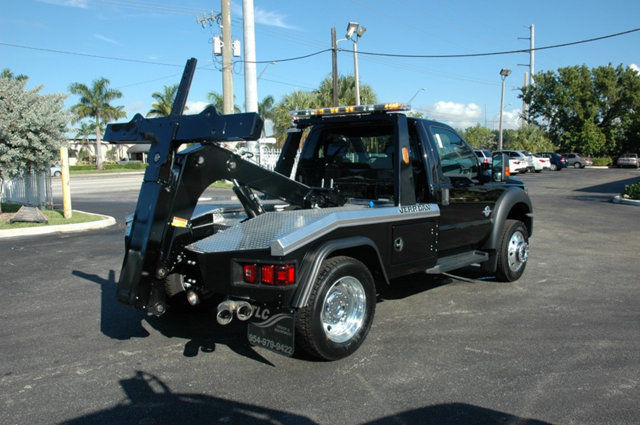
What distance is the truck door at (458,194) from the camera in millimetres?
5652

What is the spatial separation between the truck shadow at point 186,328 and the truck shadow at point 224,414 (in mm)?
792

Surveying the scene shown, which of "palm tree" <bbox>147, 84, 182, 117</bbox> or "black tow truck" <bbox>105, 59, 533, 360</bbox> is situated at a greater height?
"palm tree" <bbox>147, 84, 182, 117</bbox>

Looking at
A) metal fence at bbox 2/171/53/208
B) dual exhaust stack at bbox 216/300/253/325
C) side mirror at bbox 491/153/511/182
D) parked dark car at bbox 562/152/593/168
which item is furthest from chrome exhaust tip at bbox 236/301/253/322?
parked dark car at bbox 562/152/593/168

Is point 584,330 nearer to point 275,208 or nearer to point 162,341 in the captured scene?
point 275,208

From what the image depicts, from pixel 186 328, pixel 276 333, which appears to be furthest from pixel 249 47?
pixel 276 333

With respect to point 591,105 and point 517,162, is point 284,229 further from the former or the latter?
point 591,105

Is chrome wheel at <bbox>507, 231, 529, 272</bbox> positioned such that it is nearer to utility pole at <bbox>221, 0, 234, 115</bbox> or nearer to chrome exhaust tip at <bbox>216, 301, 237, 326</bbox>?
chrome exhaust tip at <bbox>216, 301, 237, 326</bbox>

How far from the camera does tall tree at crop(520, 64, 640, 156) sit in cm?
5428

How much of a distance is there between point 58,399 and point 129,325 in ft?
5.27

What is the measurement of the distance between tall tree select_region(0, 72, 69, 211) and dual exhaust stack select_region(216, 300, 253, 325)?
10.7 meters

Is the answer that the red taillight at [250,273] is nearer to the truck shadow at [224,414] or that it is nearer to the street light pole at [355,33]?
the truck shadow at [224,414]

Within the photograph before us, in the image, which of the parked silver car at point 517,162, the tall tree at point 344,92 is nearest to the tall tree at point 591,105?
the parked silver car at point 517,162

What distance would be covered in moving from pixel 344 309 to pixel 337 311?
0.10m

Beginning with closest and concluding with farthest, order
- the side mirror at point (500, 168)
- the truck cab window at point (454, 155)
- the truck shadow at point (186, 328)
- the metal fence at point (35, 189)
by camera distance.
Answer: the truck shadow at point (186, 328)
the truck cab window at point (454, 155)
the side mirror at point (500, 168)
the metal fence at point (35, 189)
